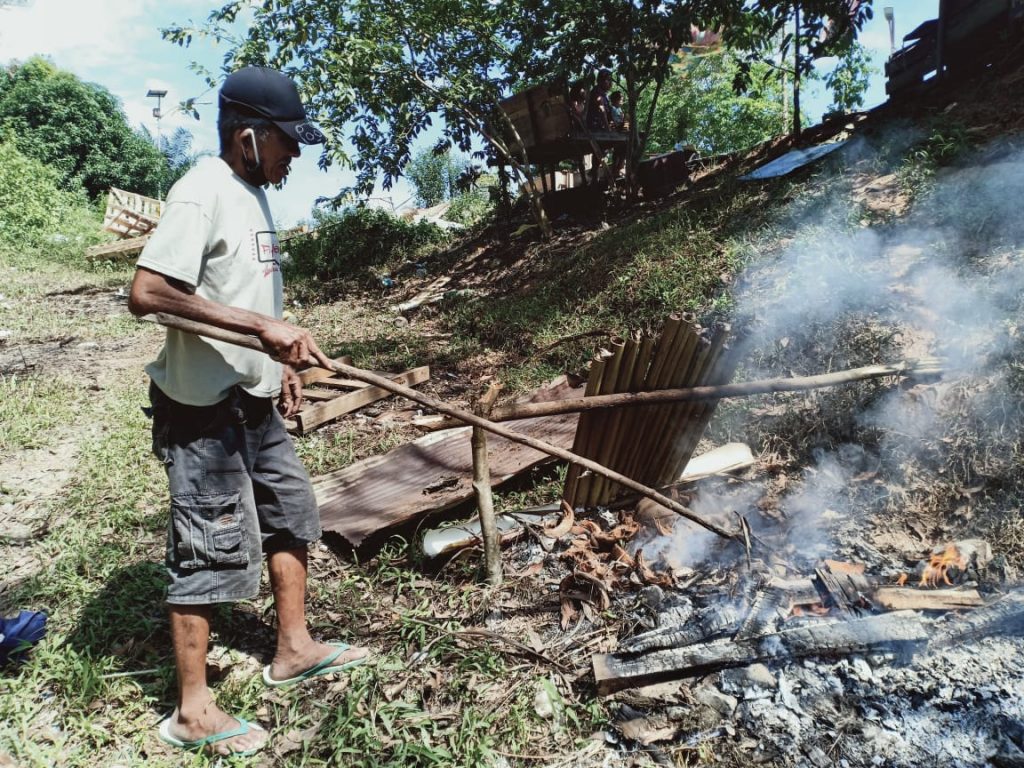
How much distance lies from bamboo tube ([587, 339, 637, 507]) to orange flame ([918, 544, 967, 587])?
1.50 metres

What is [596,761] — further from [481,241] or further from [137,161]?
[137,161]

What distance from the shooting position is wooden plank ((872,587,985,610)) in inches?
98.6

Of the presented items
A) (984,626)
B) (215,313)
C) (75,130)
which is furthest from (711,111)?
(75,130)

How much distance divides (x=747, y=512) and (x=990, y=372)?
162 cm

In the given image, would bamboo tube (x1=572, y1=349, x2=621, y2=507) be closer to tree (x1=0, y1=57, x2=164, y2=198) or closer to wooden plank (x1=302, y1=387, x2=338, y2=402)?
wooden plank (x1=302, y1=387, x2=338, y2=402)

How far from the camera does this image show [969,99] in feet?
21.6

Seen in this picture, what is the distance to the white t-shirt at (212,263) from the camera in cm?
200

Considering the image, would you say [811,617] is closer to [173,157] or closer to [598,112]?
[598,112]

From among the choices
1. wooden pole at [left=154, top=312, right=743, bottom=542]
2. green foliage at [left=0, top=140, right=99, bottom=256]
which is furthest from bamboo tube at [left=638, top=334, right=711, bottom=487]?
green foliage at [left=0, top=140, right=99, bottom=256]

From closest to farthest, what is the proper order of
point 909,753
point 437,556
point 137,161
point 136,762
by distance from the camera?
point 909,753
point 136,762
point 437,556
point 137,161

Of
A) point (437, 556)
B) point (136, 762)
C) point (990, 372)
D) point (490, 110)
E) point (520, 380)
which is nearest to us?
point (136, 762)

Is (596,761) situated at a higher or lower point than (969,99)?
lower

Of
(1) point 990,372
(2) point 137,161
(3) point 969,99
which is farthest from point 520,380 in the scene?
(2) point 137,161

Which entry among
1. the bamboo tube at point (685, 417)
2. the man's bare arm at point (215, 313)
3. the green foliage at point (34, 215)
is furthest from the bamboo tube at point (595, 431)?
the green foliage at point (34, 215)
